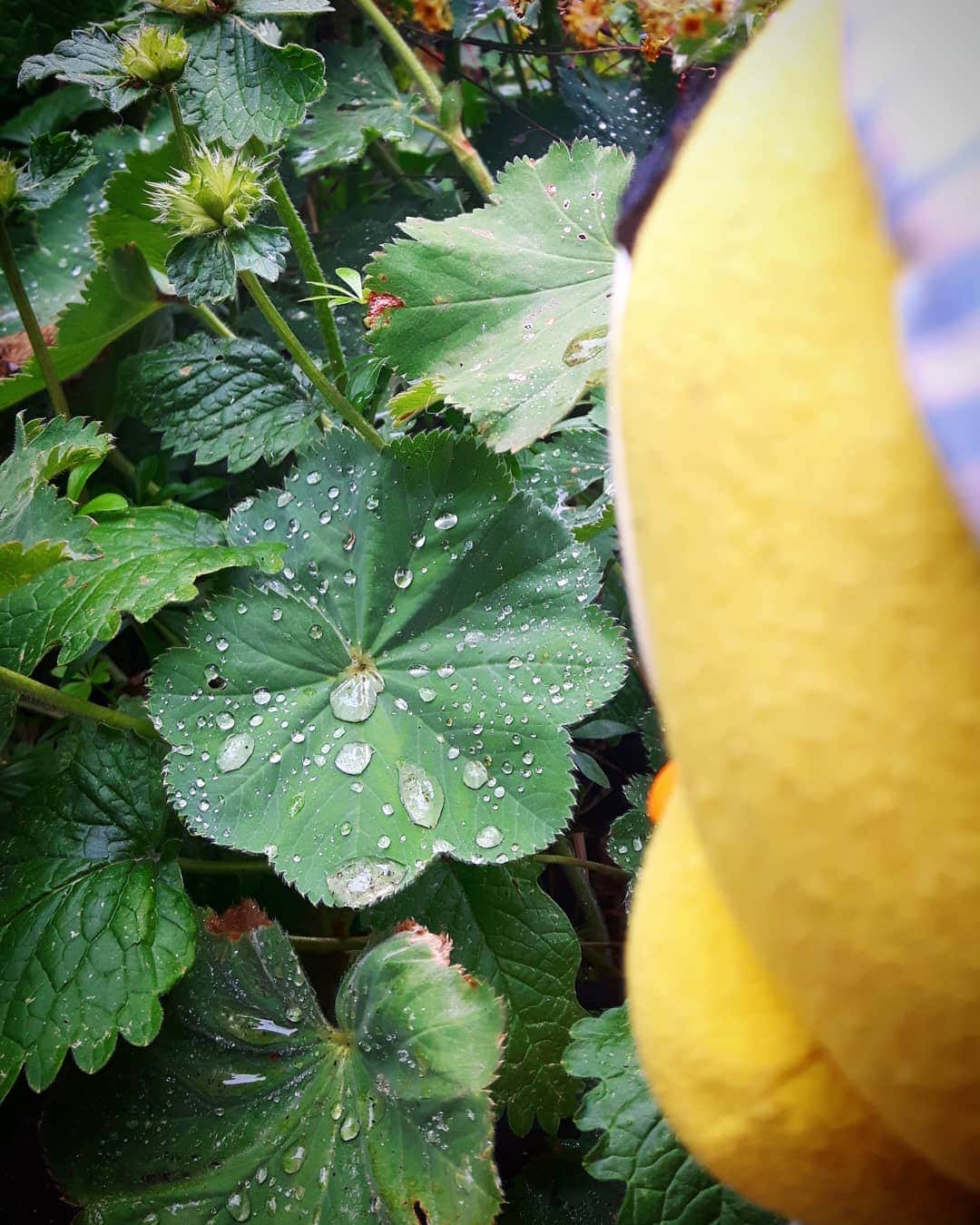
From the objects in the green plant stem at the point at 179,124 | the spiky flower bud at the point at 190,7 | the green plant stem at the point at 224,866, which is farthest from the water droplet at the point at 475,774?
the spiky flower bud at the point at 190,7

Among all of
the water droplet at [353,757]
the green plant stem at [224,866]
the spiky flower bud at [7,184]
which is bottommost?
the green plant stem at [224,866]

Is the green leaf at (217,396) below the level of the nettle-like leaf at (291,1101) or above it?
above

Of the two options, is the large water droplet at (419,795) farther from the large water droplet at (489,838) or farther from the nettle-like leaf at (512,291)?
the nettle-like leaf at (512,291)

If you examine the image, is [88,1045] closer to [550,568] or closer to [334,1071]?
[334,1071]

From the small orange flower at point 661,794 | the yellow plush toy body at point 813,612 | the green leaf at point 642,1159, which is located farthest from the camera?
the green leaf at point 642,1159

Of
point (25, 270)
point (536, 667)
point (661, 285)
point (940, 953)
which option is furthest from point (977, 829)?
point (25, 270)

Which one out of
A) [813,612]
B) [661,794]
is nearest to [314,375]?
[661,794]

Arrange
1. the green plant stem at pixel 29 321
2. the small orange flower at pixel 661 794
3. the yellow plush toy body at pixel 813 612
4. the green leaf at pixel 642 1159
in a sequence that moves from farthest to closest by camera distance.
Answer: the green plant stem at pixel 29 321, the green leaf at pixel 642 1159, the small orange flower at pixel 661 794, the yellow plush toy body at pixel 813 612

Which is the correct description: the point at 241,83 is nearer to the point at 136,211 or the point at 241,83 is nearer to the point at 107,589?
the point at 136,211
